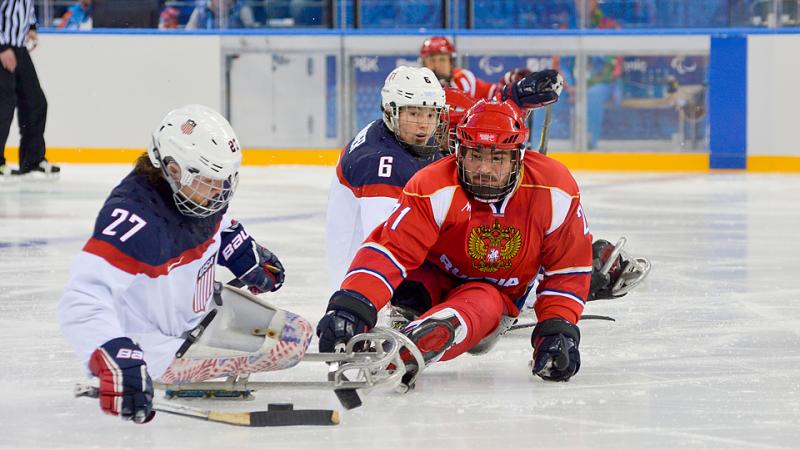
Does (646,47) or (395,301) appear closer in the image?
(395,301)

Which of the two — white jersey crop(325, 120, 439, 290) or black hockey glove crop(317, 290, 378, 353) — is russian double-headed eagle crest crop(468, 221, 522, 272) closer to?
black hockey glove crop(317, 290, 378, 353)

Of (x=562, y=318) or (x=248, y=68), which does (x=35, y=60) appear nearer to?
(x=248, y=68)

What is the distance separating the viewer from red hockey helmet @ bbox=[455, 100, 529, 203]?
10.8ft

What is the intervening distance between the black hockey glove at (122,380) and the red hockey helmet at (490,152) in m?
1.05

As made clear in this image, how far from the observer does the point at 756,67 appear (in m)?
10.9

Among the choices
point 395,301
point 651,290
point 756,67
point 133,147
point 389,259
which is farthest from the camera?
point 133,147

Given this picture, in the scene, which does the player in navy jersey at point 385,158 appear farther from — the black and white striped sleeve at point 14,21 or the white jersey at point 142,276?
the black and white striped sleeve at point 14,21

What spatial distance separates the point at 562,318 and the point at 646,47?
791 centimetres

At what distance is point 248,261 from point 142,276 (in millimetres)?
514

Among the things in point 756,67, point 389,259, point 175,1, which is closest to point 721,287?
point 389,259

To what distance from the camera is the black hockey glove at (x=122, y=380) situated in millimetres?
2566

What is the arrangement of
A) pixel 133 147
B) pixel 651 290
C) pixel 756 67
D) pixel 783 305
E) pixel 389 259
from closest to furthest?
pixel 389 259 → pixel 783 305 → pixel 651 290 → pixel 756 67 → pixel 133 147

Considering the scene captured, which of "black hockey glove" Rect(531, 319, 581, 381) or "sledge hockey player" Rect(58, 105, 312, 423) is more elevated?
"sledge hockey player" Rect(58, 105, 312, 423)

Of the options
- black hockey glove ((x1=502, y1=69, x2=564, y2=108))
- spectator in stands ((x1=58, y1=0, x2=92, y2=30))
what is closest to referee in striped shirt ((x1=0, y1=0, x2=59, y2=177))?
spectator in stands ((x1=58, y1=0, x2=92, y2=30))
